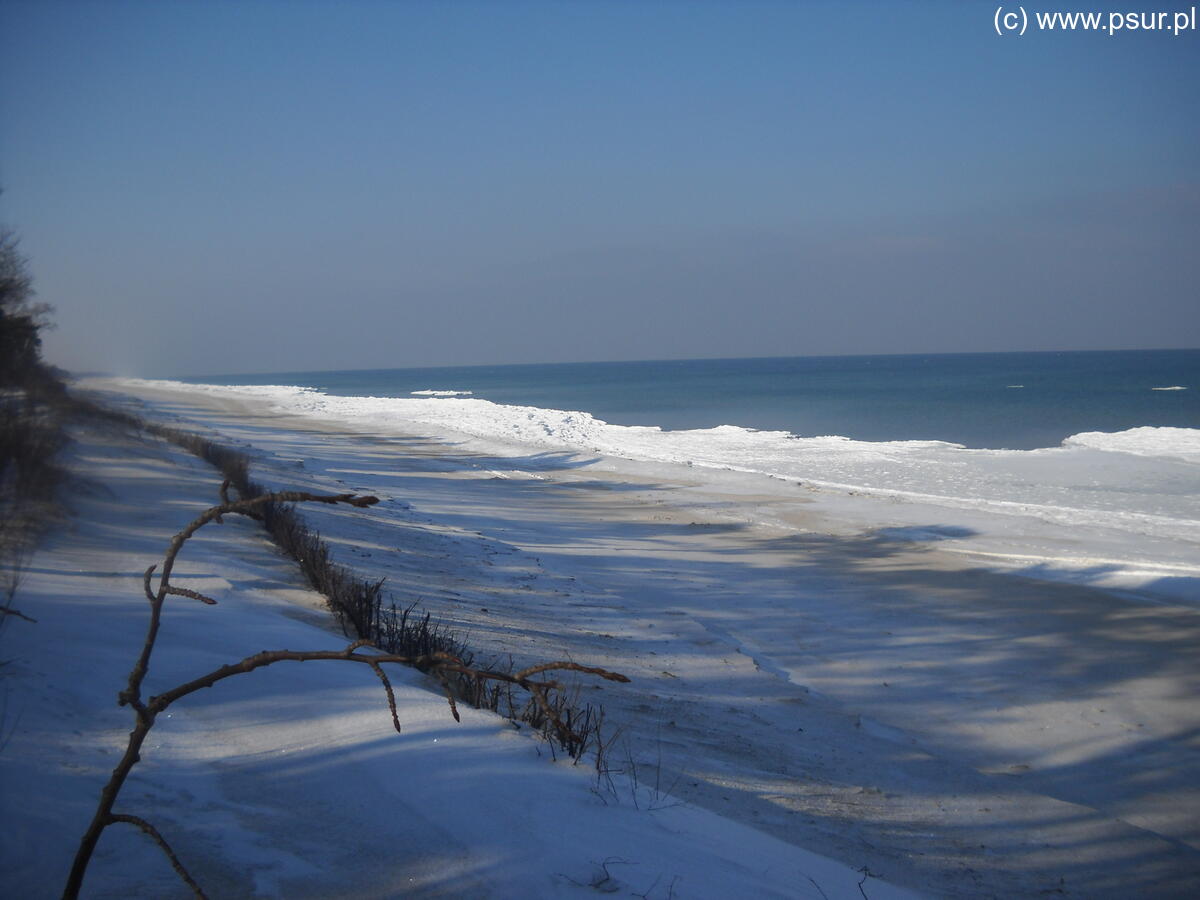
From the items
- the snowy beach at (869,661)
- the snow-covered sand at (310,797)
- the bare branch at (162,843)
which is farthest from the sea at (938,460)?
the bare branch at (162,843)

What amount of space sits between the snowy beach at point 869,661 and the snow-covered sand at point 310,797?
1.10 ft

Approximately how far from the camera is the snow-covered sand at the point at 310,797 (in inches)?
86.9

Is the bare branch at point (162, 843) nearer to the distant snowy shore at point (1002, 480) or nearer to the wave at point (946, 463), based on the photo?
the distant snowy shore at point (1002, 480)

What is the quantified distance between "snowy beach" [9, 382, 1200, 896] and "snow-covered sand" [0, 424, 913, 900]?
0.34 meters

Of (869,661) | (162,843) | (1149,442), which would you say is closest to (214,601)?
(162,843)

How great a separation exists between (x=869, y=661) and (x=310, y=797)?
6154 mm

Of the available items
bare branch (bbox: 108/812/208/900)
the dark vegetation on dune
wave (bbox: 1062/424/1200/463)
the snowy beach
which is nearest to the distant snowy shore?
wave (bbox: 1062/424/1200/463)

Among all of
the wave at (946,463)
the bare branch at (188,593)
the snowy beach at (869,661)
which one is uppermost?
the bare branch at (188,593)

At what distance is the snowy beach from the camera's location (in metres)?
4.37

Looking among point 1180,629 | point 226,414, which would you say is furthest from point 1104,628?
point 226,414

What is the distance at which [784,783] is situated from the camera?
15.0ft

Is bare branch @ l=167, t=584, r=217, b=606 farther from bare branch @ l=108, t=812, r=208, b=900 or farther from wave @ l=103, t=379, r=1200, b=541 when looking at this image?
wave @ l=103, t=379, r=1200, b=541

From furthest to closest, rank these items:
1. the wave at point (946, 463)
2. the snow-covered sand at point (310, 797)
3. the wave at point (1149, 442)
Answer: the wave at point (1149, 442) < the wave at point (946, 463) < the snow-covered sand at point (310, 797)

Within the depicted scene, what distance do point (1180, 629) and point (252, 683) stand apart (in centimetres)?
960
